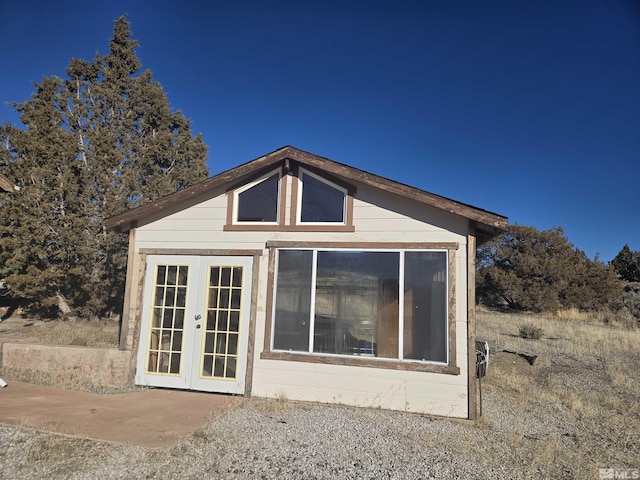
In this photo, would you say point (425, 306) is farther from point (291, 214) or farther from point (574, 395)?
point (574, 395)

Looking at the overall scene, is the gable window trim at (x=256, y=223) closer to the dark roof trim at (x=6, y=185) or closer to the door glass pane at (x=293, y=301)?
the door glass pane at (x=293, y=301)

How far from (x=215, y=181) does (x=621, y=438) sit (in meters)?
6.56

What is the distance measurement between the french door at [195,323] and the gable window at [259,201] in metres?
0.70

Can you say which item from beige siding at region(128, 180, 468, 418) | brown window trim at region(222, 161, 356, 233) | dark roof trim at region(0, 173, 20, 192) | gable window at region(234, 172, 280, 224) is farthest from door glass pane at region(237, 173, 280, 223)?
dark roof trim at region(0, 173, 20, 192)

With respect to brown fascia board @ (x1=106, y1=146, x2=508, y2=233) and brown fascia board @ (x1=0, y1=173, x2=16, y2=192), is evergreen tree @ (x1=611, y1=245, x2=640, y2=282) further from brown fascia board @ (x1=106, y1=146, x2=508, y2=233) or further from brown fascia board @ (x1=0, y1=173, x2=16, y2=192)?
brown fascia board @ (x1=0, y1=173, x2=16, y2=192)

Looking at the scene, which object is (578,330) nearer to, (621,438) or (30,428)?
(621,438)

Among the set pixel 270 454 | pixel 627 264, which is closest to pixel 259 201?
pixel 270 454

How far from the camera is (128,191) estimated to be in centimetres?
1645

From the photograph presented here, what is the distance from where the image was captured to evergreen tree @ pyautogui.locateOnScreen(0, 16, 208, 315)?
48.4 ft

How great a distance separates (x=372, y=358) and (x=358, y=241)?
173cm

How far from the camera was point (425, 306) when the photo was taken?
6.10 meters

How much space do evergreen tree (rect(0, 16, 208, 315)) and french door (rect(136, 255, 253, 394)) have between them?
985 centimetres

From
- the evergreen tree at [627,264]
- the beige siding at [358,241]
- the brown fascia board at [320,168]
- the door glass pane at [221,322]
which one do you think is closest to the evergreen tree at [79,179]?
the brown fascia board at [320,168]

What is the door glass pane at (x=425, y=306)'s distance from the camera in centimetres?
600
